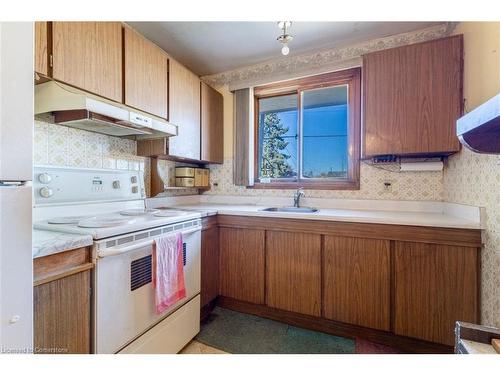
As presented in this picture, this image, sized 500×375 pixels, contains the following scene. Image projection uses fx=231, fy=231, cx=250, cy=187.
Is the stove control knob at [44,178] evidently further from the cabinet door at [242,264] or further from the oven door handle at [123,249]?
the cabinet door at [242,264]

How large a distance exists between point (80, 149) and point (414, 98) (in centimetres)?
236

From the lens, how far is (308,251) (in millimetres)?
1753

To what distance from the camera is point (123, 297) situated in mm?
1144

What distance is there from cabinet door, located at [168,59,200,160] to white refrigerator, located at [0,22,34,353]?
4.42 feet

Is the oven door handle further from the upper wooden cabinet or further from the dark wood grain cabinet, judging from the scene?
the upper wooden cabinet

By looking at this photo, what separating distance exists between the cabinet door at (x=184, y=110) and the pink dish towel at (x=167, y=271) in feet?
2.78

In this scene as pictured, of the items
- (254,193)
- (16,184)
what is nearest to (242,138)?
(254,193)

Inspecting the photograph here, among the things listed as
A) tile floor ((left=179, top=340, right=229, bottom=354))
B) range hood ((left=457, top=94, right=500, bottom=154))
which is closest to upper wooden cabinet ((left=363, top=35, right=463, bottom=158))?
range hood ((left=457, top=94, right=500, bottom=154))

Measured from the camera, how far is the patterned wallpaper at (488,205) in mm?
1169

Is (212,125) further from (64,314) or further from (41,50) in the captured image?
(64,314)

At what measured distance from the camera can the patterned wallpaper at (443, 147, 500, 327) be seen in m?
1.17

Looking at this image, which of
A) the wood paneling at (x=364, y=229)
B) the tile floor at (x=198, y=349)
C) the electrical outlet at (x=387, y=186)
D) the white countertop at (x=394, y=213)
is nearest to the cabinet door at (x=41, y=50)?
the white countertop at (x=394, y=213)
